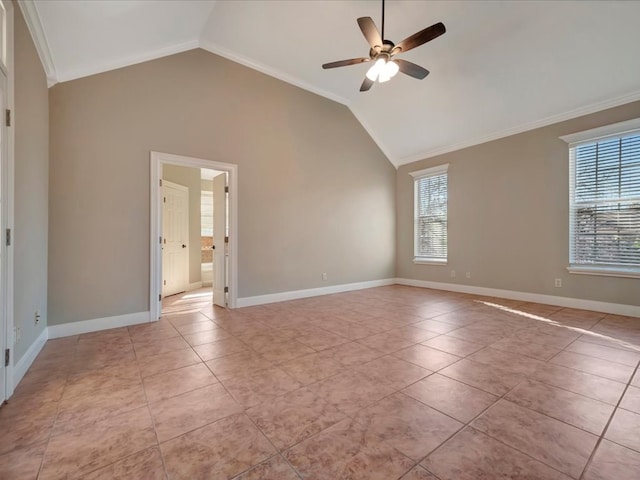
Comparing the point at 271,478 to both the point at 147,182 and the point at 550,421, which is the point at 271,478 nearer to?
the point at 550,421

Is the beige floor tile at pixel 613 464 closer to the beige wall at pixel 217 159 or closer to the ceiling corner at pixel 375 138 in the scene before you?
the beige wall at pixel 217 159

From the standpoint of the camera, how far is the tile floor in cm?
135

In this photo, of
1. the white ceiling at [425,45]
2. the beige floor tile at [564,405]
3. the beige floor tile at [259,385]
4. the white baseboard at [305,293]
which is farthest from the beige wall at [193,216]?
the beige floor tile at [564,405]

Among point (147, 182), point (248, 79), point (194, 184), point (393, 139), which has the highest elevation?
point (248, 79)

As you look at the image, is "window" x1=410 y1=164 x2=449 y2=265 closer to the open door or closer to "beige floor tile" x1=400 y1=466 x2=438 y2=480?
"beige floor tile" x1=400 y1=466 x2=438 y2=480

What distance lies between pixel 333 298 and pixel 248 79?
391 centimetres

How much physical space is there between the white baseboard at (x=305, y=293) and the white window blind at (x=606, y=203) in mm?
3395

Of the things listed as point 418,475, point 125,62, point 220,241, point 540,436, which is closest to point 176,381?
point 418,475

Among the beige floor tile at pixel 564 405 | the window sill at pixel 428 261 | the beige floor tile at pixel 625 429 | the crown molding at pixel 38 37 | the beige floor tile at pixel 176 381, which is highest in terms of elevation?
the crown molding at pixel 38 37

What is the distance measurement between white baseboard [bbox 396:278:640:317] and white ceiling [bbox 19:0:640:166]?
2.80 metres

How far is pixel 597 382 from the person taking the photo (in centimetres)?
209

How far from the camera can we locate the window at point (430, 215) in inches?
235

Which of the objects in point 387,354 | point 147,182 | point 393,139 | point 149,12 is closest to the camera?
point 387,354

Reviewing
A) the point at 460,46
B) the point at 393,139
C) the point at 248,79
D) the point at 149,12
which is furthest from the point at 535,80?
the point at 149,12
